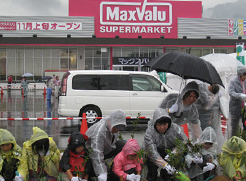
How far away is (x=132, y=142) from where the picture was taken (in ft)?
14.0

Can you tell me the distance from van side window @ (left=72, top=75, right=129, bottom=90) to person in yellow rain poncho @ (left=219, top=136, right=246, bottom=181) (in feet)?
23.3

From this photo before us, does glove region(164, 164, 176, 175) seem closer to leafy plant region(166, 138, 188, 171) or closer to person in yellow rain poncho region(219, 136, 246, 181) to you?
leafy plant region(166, 138, 188, 171)

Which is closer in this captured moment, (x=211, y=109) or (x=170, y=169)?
(x=170, y=169)

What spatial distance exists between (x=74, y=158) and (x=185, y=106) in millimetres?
1891

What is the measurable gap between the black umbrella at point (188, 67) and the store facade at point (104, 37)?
2808 cm

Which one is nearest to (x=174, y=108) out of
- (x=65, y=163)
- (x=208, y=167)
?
(x=208, y=167)

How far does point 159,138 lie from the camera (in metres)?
4.52

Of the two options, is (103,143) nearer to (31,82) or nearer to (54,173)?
(54,173)

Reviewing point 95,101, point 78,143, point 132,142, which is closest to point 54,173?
point 78,143

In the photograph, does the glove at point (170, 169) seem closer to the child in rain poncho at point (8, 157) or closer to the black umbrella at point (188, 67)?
the black umbrella at point (188, 67)

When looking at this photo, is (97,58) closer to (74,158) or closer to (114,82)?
(114,82)

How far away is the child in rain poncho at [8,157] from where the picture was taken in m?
4.00

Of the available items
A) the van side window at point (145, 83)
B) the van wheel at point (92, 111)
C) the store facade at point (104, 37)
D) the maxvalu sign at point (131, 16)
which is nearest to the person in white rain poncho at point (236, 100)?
the van side window at point (145, 83)

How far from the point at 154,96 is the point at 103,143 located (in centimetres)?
695
